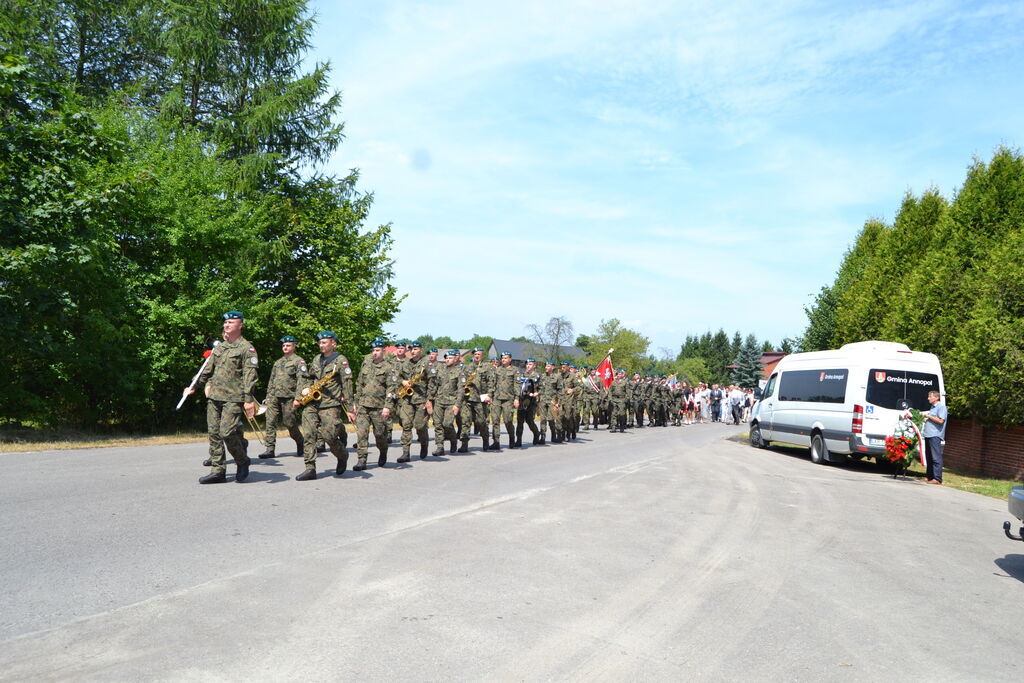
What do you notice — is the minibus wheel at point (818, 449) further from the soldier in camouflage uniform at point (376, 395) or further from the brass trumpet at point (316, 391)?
the brass trumpet at point (316, 391)

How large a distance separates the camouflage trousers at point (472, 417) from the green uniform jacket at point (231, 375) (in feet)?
20.8

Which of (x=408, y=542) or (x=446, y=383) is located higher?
(x=446, y=383)

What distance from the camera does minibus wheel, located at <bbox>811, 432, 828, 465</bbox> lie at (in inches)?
707

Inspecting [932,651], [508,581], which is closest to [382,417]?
[508,581]

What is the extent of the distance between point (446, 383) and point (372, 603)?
9.19m

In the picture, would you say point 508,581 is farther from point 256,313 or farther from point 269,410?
point 256,313

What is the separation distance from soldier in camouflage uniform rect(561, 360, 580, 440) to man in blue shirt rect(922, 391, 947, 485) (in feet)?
27.6

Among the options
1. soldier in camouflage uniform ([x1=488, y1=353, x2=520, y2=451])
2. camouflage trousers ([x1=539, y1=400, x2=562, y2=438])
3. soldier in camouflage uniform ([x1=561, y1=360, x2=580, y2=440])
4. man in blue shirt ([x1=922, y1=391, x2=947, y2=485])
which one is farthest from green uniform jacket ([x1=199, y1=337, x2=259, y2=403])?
man in blue shirt ([x1=922, y1=391, x2=947, y2=485])

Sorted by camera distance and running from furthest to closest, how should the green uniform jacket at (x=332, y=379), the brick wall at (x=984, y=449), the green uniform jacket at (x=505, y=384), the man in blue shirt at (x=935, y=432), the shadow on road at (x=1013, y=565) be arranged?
1. the brick wall at (x=984, y=449)
2. the green uniform jacket at (x=505, y=384)
3. the man in blue shirt at (x=935, y=432)
4. the green uniform jacket at (x=332, y=379)
5. the shadow on road at (x=1013, y=565)

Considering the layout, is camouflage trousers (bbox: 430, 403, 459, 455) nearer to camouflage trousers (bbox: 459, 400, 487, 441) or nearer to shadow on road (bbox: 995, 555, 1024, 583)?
camouflage trousers (bbox: 459, 400, 487, 441)

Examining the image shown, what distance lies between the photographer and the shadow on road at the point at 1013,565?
7.12 meters

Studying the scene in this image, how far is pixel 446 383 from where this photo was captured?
1423 centimetres

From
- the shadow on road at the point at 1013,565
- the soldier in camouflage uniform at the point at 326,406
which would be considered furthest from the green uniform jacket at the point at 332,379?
the shadow on road at the point at 1013,565

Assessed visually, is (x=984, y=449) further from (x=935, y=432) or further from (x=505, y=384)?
(x=505, y=384)
